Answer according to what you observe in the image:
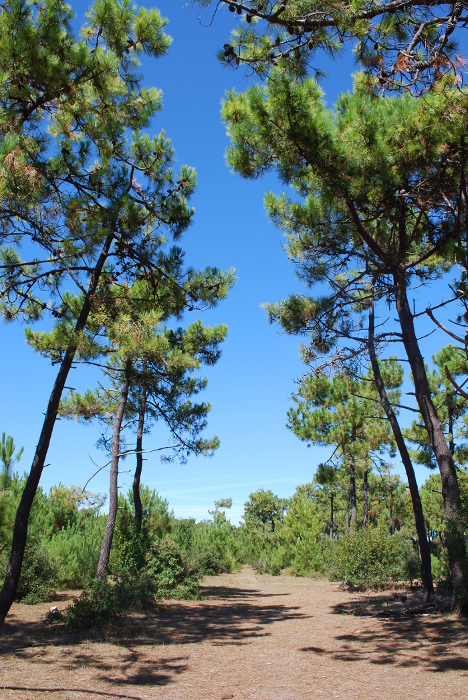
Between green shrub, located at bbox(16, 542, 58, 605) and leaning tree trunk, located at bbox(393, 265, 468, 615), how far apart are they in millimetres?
7192

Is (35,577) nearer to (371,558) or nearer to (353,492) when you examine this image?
(371,558)

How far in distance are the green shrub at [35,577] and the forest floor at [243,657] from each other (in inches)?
21.3

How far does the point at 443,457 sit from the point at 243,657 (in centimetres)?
429

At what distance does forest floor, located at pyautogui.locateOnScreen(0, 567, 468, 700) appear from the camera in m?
4.27

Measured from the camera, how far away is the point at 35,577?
9547 millimetres

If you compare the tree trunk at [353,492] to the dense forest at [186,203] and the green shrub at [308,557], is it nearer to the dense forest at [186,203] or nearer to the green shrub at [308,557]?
the green shrub at [308,557]

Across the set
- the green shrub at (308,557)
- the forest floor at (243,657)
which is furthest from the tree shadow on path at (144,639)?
the green shrub at (308,557)

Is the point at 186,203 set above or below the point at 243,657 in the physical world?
above

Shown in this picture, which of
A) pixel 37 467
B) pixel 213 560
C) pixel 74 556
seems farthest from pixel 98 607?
pixel 213 560

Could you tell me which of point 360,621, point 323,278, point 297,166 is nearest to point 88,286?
point 297,166

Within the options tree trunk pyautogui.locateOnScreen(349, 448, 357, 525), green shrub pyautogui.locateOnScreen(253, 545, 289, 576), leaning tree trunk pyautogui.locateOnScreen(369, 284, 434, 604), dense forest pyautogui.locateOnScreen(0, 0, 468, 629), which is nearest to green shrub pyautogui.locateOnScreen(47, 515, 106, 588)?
dense forest pyautogui.locateOnScreen(0, 0, 468, 629)

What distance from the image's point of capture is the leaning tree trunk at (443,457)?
749 cm

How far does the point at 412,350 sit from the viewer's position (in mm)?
8500

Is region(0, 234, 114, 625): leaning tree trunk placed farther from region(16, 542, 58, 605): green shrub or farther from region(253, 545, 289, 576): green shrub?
region(253, 545, 289, 576): green shrub
